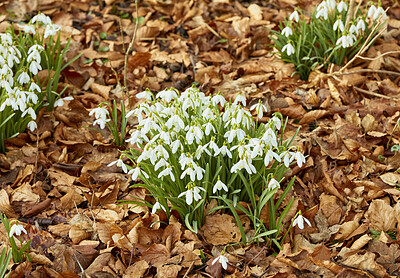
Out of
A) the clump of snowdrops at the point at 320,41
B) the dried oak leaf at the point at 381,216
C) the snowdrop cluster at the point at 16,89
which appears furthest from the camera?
the clump of snowdrops at the point at 320,41

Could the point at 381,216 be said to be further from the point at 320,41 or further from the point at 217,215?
the point at 320,41

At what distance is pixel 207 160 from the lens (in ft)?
7.57

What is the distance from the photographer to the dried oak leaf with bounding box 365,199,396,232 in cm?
232

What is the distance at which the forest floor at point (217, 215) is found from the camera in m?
2.19

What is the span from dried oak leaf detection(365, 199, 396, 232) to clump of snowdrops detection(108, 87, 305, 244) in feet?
1.64

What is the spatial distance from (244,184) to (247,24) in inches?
88.4

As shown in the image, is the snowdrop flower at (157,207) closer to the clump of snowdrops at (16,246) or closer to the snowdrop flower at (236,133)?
the snowdrop flower at (236,133)

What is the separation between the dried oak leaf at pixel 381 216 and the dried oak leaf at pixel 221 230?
28.1 inches

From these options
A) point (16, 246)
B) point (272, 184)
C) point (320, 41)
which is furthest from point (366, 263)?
point (320, 41)

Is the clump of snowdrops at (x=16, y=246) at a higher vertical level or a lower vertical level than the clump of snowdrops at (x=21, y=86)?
lower

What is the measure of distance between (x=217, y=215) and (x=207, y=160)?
296 millimetres

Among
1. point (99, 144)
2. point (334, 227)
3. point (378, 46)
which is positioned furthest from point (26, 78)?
point (378, 46)

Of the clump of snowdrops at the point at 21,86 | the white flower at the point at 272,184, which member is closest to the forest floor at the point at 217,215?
the clump of snowdrops at the point at 21,86

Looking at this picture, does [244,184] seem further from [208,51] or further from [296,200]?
[208,51]
